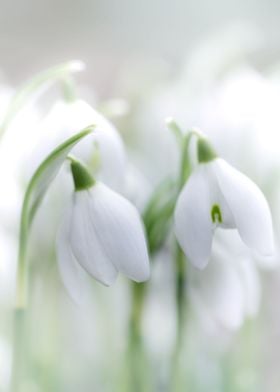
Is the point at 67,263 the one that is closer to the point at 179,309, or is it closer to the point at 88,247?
the point at 88,247

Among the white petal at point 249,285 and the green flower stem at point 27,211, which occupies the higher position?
the green flower stem at point 27,211

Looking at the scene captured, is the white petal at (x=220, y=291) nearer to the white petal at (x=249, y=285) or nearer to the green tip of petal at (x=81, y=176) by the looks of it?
the white petal at (x=249, y=285)

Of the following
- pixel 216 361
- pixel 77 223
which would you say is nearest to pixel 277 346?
pixel 216 361

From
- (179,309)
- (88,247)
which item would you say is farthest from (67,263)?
(179,309)

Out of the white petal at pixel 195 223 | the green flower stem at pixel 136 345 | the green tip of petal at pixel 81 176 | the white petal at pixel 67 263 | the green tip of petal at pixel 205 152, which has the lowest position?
the green flower stem at pixel 136 345

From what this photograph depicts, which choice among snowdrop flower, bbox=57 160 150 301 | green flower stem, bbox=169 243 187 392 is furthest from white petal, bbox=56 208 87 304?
green flower stem, bbox=169 243 187 392

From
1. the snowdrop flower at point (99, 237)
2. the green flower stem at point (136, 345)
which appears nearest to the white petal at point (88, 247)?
the snowdrop flower at point (99, 237)
